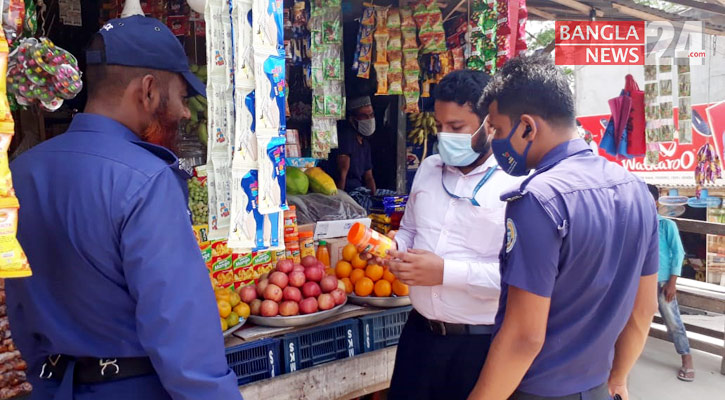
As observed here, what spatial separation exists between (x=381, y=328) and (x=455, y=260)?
42.0 inches

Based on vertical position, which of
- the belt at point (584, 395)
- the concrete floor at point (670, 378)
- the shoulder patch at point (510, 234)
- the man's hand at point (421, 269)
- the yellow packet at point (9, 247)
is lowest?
the concrete floor at point (670, 378)

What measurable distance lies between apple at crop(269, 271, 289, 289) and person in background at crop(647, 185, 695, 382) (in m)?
3.71

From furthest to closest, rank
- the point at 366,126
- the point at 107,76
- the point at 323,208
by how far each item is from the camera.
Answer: the point at 366,126 → the point at 323,208 → the point at 107,76

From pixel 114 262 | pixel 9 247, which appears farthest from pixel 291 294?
pixel 9 247

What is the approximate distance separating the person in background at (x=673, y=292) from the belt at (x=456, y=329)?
3580mm

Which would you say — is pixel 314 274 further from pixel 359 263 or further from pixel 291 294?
pixel 359 263

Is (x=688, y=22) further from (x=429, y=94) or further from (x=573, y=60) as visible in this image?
(x=429, y=94)

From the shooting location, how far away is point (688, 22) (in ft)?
18.4

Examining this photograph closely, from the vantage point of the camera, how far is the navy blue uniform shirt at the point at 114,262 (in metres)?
1.27

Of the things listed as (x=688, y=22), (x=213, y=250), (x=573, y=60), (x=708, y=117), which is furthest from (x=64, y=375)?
(x=708, y=117)

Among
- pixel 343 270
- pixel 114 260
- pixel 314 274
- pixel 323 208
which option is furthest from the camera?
pixel 323 208

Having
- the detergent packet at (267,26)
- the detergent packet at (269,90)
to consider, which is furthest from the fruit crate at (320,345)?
the detergent packet at (267,26)

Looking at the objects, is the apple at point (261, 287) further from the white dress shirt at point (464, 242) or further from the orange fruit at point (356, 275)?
the white dress shirt at point (464, 242)

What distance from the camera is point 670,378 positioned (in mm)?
4961
